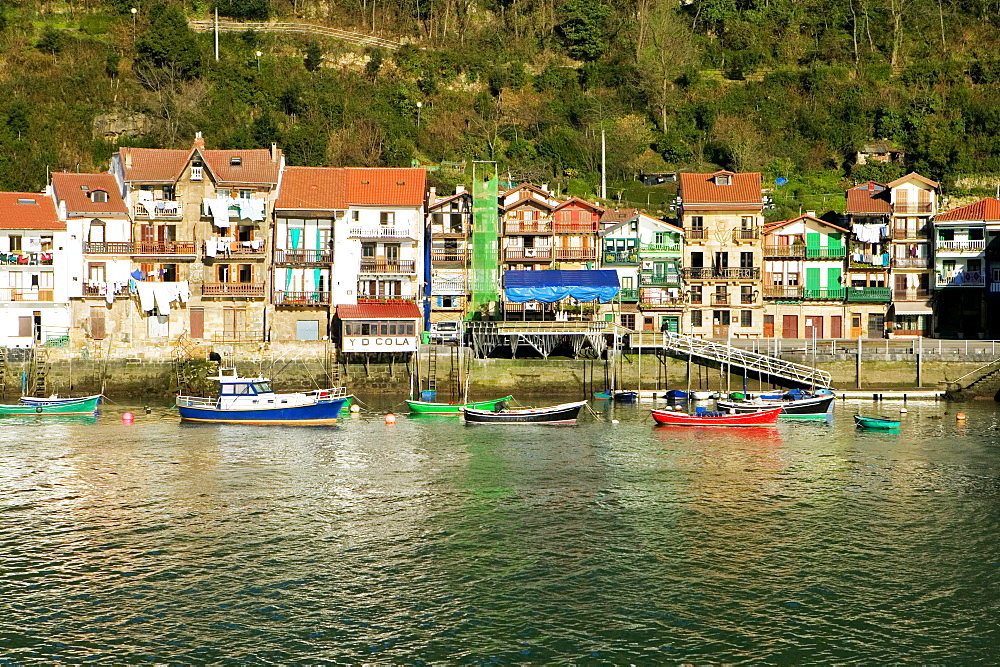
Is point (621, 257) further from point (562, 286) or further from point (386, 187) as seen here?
point (386, 187)

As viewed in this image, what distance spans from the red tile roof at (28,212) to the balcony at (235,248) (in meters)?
11.5

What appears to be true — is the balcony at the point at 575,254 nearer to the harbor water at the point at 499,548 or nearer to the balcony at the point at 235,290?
the balcony at the point at 235,290

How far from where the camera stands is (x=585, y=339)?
7869 centimetres

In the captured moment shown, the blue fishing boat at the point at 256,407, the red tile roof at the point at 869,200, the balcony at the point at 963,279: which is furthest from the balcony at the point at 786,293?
the blue fishing boat at the point at 256,407

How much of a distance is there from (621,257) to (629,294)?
376cm

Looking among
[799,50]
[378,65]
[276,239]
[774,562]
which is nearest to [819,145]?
[799,50]

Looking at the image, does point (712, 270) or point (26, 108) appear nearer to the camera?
point (712, 270)

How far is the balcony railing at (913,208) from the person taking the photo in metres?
91.0

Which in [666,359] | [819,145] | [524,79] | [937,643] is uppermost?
[524,79]

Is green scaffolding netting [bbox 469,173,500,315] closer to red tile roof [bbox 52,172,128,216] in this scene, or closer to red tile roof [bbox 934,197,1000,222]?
red tile roof [bbox 52,172,128,216]

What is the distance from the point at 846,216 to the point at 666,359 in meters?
27.9

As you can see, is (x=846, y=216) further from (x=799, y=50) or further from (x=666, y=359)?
(x=799, y=50)

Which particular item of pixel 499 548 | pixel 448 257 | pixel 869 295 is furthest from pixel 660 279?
pixel 499 548

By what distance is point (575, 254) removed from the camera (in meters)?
91.0
